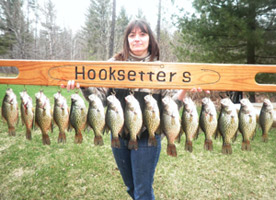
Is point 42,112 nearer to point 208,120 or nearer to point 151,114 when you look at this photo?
point 151,114

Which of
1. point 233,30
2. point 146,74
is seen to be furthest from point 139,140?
point 233,30

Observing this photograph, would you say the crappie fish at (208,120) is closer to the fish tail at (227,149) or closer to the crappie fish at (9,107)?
the fish tail at (227,149)

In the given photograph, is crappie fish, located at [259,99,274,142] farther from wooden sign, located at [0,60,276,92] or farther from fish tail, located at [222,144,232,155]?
fish tail, located at [222,144,232,155]

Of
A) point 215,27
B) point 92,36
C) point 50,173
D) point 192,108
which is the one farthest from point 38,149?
point 92,36

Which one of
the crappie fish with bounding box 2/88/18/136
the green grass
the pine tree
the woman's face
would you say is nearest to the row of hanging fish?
the crappie fish with bounding box 2/88/18/136

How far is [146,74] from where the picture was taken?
74.8 inches

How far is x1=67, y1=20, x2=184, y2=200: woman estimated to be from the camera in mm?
1987

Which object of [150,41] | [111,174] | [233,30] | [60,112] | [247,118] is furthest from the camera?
[233,30]

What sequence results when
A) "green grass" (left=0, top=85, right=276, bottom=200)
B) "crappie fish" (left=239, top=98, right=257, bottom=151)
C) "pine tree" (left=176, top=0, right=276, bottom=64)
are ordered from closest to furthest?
"crappie fish" (left=239, top=98, right=257, bottom=151) → "green grass" (left=0, top=85, right=276, bottom=200) → "pine tree" (left=176, top=0, right=276, bottom=64)

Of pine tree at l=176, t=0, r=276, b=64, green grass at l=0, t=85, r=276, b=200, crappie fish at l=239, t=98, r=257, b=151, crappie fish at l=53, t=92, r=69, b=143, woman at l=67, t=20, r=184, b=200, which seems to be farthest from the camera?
pine tree at l=176, t=0, r=276, b=64

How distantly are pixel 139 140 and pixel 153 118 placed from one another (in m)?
0.36

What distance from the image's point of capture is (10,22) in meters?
18.1

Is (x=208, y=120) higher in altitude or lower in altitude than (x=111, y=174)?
higher

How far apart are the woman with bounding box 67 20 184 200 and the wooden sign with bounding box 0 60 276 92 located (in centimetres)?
14
